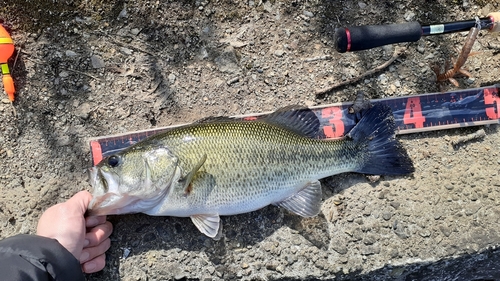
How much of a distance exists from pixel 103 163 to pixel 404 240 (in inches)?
87.7

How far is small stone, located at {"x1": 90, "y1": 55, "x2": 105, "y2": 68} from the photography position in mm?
3273

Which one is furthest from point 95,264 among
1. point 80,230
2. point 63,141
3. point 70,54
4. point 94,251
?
point 70,54

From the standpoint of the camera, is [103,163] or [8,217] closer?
[103,163]

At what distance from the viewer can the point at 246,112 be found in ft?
10.8

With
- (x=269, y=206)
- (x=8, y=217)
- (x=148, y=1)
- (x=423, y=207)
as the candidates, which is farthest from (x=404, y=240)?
(x=8, y=217)

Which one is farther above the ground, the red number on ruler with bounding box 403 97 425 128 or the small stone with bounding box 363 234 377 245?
the red number on ruler with bounding box 403 97 425 128

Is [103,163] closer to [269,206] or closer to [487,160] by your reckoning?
[269,206]

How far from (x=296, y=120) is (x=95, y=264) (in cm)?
177

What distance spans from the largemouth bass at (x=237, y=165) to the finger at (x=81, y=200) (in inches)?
4.4

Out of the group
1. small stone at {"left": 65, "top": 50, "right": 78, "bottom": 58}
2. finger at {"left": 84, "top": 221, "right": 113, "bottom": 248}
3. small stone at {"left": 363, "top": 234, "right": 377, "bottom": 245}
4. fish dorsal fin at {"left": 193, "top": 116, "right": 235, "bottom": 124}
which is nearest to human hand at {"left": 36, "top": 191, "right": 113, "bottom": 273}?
finger at {"left": 84, "top": 221, "right": 113, "bottom": 248}

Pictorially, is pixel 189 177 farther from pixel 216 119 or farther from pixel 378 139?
pixel 378 139

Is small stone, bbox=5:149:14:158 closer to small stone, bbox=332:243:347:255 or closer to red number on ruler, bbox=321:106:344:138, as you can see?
red number on ruler, bbox=321:106:344:138

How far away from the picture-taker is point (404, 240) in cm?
312

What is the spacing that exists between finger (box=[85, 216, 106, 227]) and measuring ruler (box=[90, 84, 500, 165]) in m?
1.27
